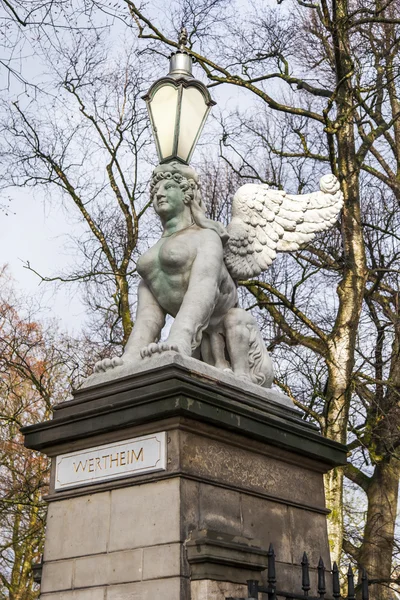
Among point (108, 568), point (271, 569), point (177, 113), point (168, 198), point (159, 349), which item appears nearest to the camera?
point (271, 569)

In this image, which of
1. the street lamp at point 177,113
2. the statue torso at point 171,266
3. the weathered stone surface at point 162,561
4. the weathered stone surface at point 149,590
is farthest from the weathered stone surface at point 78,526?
the street lamp at point 177,113

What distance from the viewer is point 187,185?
6238mm

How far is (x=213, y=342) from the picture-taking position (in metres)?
6.27

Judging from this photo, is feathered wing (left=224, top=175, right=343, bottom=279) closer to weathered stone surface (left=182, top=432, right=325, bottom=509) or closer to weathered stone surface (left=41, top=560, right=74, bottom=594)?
weathered stone surface (left=182, top=432, right=325, bottom=509)

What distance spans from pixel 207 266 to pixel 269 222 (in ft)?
3.80

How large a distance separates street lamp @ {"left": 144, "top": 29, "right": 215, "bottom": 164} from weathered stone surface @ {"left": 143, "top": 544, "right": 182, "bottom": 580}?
298cm

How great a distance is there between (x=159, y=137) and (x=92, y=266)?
1053 cm

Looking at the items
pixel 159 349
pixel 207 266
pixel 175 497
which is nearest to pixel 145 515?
pixel 175 497

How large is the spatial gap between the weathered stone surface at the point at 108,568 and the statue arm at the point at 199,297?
1.34 m

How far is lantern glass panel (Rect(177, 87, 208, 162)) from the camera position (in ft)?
20.7

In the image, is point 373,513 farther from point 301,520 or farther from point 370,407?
point 301,520

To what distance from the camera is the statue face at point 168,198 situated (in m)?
6.17

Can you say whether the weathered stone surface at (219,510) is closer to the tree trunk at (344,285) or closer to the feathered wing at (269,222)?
the feathered wing at (269,222)

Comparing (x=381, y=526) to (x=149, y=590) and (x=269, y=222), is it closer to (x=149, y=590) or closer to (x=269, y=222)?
(x=269, y=222)
